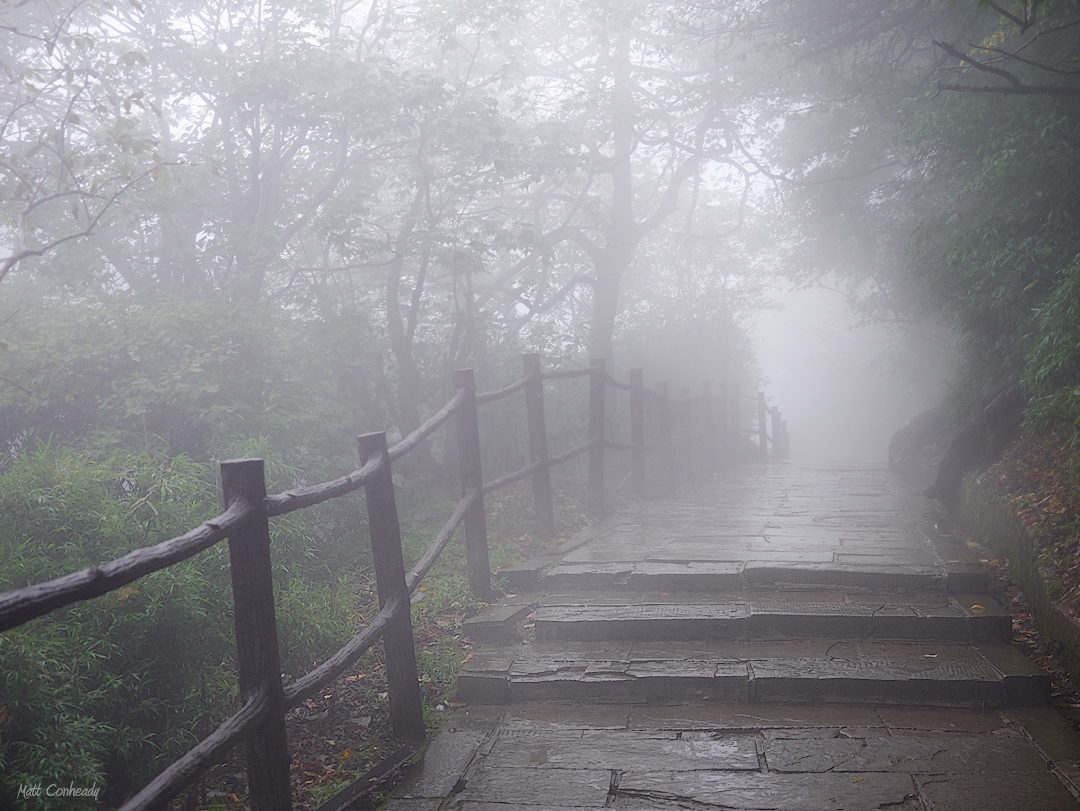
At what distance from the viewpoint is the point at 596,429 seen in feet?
24.7

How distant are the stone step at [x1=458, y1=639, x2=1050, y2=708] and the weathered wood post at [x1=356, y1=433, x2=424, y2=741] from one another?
44 centimetres

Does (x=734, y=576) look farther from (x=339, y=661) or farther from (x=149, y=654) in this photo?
(x=149, y=654)

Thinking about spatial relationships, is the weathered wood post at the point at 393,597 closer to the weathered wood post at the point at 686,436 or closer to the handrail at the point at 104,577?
the handrail at the point at 104,577

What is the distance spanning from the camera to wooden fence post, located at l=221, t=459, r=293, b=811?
2357 millimetres

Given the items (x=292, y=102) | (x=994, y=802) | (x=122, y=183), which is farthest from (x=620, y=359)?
(x=994, y=802)

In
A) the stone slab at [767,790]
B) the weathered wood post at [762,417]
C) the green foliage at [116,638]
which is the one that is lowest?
the weathered wood post at [762,417]

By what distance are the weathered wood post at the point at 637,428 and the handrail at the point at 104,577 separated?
262 inches

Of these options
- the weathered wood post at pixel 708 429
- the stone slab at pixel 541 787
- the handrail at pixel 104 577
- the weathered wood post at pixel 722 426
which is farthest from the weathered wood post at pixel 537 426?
the weathered wood post at pixel 722 426

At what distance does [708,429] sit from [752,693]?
10.5 metres

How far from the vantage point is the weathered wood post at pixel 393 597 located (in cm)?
323

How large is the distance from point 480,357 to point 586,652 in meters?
6.23

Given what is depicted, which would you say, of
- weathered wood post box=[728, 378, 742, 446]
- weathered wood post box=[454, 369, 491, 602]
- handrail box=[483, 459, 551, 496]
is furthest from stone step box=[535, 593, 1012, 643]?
weathered wood post box=[728, 378, 742, 446]

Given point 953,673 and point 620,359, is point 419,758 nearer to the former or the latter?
point 953,673

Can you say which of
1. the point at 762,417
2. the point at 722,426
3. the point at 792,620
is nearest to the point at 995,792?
the point at 792,620
